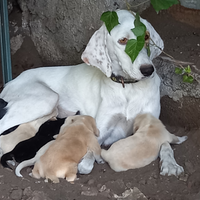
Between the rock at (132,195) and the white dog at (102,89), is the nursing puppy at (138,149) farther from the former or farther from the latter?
the rock at (132,195)

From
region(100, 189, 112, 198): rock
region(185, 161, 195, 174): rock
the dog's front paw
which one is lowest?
region(185, 161, 195, 174): rock

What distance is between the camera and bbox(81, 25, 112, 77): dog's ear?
10.8 feet

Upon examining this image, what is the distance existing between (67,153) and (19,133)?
89 centimetres

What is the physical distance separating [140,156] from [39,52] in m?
3.36

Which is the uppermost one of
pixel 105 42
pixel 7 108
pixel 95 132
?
pixel 105 42

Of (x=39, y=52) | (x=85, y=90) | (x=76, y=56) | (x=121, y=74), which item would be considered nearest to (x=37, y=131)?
(x=85, y=90)

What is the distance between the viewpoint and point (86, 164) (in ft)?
9.84

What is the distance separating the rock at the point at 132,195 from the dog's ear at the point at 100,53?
119 centimetres

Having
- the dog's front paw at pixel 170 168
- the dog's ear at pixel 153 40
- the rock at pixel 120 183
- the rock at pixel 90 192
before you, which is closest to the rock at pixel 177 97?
the dog's ear at pixel 153 40

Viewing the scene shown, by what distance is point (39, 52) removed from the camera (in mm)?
5691

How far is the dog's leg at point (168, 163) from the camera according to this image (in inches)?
115

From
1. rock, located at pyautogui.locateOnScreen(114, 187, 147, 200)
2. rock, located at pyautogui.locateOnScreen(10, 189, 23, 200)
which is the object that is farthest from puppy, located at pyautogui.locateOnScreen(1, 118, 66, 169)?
rock, located at pyautogui.locateOnScreen(114, 187, 147, 200)

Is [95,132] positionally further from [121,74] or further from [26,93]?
[26,93]

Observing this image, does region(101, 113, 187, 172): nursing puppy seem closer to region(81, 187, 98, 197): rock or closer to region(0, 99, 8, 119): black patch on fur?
region(81, 187, 98, 197): rock
